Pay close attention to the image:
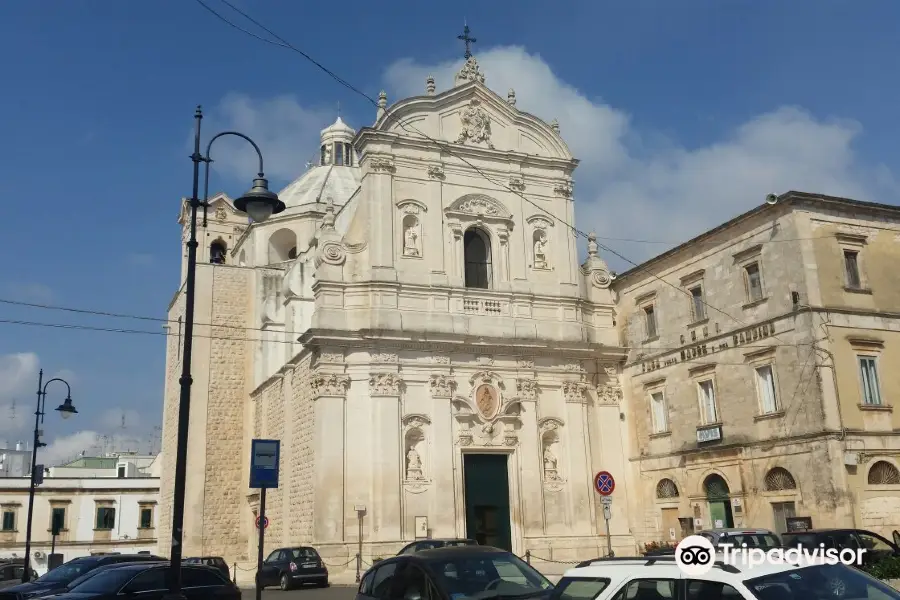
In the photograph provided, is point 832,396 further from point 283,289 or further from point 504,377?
point 283,289

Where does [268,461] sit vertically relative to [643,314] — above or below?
below

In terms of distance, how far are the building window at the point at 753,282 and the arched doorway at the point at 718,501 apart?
18.8 ft

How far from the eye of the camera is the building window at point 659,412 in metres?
29.9

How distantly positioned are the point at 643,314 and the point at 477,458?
812 centimetres

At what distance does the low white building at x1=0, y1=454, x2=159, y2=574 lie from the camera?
49281 mm

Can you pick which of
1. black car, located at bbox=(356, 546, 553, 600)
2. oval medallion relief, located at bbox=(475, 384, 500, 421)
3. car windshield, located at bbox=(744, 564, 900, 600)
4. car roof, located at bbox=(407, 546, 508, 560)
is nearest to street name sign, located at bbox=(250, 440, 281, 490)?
black car, located at bbox=(356, 546, 553, 600)

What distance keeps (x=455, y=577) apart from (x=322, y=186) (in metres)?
38.1

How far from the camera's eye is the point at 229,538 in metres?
35.6

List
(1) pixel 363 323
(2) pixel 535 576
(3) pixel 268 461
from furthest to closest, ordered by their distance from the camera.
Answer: (1) pixel 363 323, (3) pixel 268 461, (2) pixel 535 576

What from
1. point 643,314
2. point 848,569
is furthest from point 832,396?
point 848,569

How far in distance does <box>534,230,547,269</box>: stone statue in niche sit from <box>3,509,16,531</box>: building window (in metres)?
35.8

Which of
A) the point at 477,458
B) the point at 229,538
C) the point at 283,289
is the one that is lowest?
the point at 229,538

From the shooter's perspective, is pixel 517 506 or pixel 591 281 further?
pixel 591 281

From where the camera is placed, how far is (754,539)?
1842 cm
